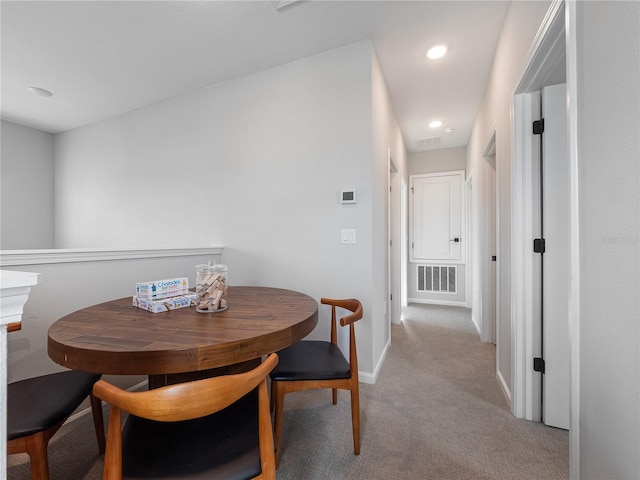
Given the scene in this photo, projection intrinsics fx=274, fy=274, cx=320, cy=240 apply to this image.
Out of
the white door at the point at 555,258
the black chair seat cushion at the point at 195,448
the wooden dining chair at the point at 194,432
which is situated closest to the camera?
the wooden dining chair at the point at 194,432

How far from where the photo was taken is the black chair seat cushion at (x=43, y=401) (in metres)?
0.92

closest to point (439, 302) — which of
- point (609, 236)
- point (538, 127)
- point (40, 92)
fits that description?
point (538, 127)

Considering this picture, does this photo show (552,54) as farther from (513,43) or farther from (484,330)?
(484,330)

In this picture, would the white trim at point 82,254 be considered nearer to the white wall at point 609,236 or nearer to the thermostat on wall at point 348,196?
the thermostat on wall at point 348,196

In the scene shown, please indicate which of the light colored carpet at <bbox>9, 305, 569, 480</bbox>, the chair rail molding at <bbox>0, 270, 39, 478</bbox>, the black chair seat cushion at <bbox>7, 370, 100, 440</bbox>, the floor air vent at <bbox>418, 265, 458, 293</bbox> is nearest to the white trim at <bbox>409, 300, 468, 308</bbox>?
the floor air vent at <bbox>418, 265, 458, 293</bbox>

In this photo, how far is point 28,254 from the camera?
1.45 meters

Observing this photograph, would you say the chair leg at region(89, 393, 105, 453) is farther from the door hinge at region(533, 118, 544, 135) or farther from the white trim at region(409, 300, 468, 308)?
the white trim at region(409, 300, 468, 308)

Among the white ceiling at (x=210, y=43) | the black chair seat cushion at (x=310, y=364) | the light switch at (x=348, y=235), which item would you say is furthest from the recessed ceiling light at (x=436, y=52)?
the black chair seat cushion at (x=310, y=364)

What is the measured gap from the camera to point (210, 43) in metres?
2.21

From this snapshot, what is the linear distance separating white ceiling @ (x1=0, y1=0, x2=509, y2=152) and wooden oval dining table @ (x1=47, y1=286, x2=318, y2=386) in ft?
6.53

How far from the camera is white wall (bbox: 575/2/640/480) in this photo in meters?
0.72

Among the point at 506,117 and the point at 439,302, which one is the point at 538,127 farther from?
the point at 439,302

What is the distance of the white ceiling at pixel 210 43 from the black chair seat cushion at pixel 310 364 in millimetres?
2213

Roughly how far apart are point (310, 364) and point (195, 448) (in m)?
0.65
